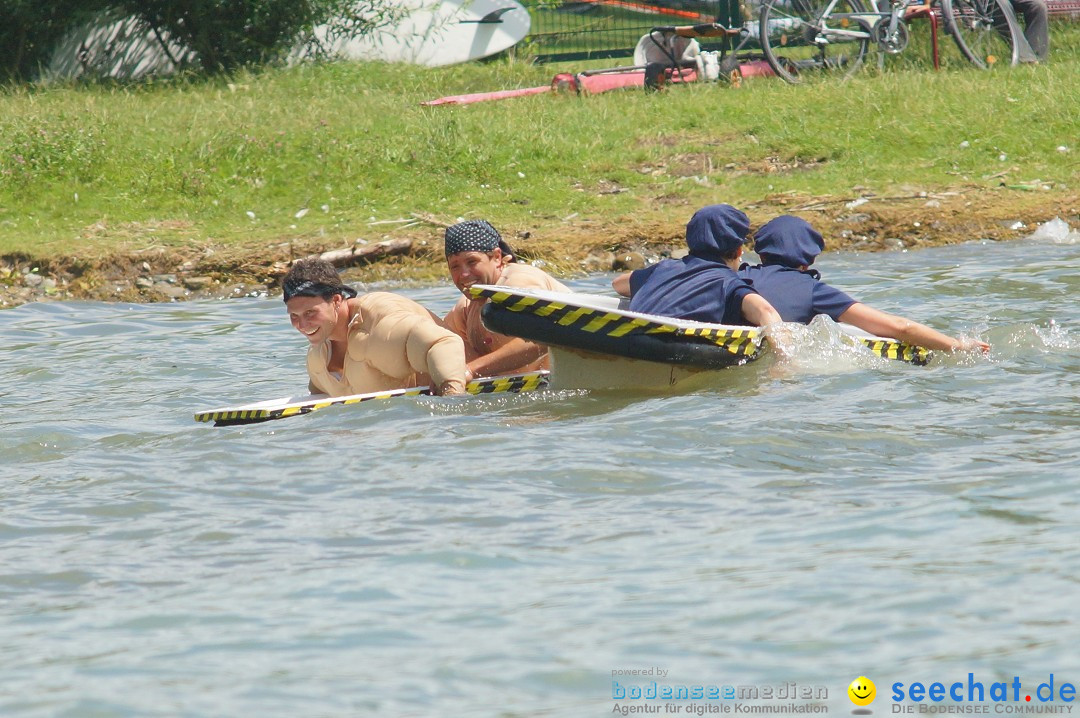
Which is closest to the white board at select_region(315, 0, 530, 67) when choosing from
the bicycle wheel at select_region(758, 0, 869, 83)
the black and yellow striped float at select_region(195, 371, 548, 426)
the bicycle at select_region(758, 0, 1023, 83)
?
the bicycle wheel at select_region(758, 0, 869, 83)

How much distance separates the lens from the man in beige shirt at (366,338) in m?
6.83

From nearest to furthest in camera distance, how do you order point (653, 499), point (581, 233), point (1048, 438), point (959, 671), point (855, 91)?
1. point (959, 671)
2. point (653, 499)
3. point (1048, 438)
4. point (581, 233)
5. point (855, 91)

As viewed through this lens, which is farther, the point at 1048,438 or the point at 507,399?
the point at 507,399

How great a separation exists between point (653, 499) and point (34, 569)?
2206mm

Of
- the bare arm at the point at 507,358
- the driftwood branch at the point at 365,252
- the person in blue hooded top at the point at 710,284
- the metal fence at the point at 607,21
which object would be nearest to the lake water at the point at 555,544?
the person in blue hooded top at the point at 710,284

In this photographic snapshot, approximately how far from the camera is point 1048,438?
5.81 metres

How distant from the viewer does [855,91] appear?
15.1 m

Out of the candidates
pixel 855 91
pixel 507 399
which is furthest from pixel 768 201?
pixel 507 399

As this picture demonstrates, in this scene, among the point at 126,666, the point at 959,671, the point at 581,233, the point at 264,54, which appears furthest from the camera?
the point at 264,54

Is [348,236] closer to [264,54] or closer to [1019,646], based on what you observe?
[264,54]

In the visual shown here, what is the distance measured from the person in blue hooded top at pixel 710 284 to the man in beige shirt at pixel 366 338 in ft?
3.81

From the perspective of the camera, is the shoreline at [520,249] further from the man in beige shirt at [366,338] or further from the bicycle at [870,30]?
the man in beige shirt at [366,338]

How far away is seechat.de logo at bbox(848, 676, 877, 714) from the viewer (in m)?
3.53

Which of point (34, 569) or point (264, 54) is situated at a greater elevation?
point (264, 54)
